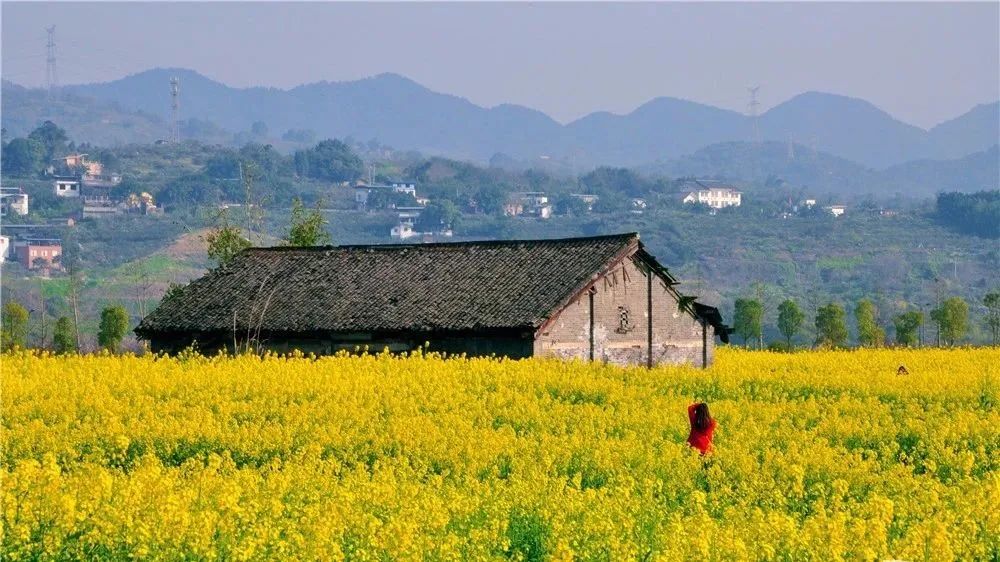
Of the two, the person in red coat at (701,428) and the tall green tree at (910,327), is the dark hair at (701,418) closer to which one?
the person in red coat at (701,428)

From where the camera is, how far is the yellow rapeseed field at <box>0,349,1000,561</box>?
1234cm

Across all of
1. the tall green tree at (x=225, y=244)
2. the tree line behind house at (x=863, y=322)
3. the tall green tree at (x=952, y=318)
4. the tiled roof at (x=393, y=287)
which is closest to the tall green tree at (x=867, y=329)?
the tree line behind house at (x=863, y=322)

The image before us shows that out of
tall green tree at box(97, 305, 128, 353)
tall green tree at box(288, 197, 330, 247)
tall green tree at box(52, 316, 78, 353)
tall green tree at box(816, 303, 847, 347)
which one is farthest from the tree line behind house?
tall green tree at box(52, 316, 78, 353)

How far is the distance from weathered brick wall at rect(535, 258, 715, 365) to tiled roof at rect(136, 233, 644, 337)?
25.3 inches

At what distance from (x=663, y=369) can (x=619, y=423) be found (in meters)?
11.0

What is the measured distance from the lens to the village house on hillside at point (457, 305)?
42594 mm

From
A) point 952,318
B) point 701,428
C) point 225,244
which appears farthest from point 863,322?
point 701,428

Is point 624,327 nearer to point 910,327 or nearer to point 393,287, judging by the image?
point 393,287

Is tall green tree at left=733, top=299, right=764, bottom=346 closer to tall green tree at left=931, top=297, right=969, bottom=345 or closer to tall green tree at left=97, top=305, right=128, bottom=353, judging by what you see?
tall green tree at left=931, top=297, right=969, bottom=345

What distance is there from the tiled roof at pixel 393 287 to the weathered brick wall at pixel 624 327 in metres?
0.64

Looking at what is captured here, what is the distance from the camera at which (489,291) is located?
44.5 m

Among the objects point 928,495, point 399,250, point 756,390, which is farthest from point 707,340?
point 928,495

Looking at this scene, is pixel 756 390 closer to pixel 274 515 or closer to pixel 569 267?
pixel 569 267

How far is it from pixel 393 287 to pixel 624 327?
6.42 m
